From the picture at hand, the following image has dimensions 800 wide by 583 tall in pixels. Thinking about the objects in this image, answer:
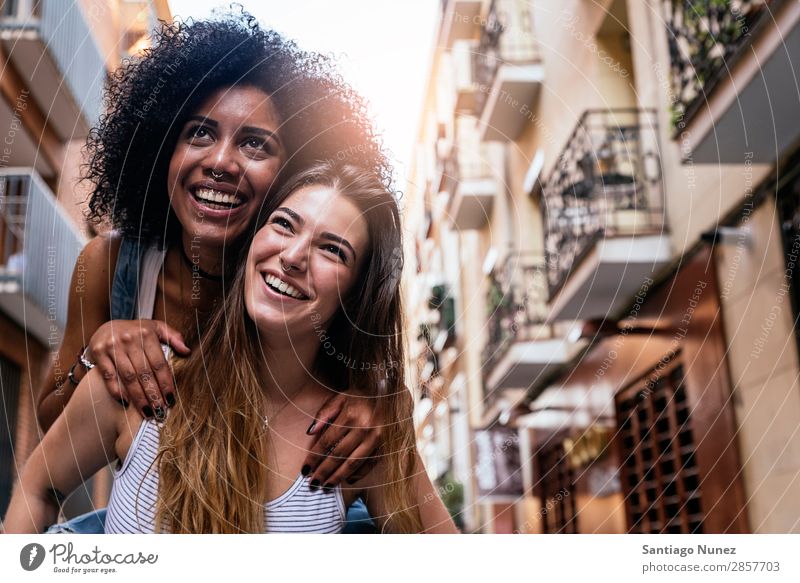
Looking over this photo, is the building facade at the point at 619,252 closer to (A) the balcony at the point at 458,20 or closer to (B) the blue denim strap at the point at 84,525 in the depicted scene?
(A) the balcony at the point at 458,20

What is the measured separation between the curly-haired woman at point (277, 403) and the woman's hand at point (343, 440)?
2cm

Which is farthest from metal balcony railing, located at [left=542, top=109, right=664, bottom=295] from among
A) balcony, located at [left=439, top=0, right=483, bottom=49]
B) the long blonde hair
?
the long blonde hair

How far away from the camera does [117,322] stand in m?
1.39

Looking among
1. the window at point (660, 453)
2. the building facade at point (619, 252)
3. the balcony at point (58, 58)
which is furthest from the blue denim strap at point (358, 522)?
the window at point (660, 453)

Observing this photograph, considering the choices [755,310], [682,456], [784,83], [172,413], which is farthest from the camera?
[682,456]

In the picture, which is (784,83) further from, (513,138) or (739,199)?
(513,138)

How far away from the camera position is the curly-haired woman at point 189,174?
1407 millimetres

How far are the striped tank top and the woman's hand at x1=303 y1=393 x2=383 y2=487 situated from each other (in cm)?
3

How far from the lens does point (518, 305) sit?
278cm

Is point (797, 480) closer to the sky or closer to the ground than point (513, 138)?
closer to the ground

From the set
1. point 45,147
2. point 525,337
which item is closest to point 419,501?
point 45,147
